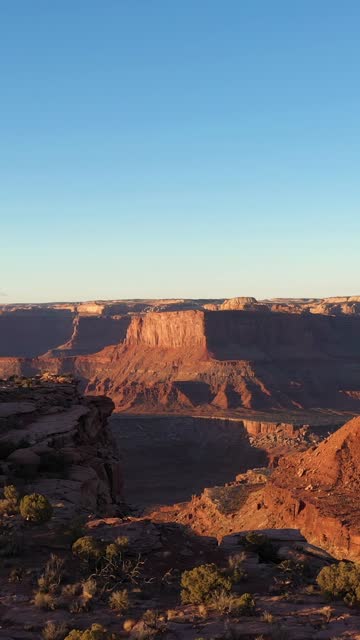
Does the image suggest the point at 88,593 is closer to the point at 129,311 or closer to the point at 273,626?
the point at 273,626

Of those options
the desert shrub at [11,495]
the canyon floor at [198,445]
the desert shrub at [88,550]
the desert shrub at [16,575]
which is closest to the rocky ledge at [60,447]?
the desert shrub at [11,495]

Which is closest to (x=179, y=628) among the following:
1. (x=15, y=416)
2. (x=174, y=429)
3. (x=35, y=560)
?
(x=35, y=560)

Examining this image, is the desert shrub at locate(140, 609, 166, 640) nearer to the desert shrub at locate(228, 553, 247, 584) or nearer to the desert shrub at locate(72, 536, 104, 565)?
the desert shrub at locate(72, 536, 104, 565)

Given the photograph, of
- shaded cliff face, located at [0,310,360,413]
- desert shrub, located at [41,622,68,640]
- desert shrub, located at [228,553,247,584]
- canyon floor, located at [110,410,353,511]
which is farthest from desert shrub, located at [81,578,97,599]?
shaded cliff face, located at [0,310,360,413]

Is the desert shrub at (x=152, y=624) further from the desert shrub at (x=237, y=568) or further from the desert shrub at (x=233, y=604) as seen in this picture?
the desert shrub at (x=237, y=568)

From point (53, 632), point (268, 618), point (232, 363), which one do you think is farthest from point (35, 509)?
point (232, 363)
